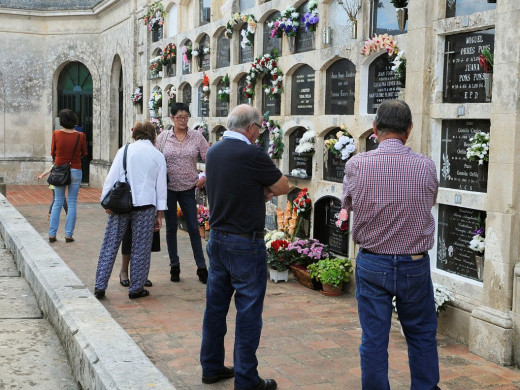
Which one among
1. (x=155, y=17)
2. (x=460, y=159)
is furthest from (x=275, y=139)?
(x=155, y=17)

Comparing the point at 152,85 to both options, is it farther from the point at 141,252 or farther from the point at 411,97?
the point at 411,97

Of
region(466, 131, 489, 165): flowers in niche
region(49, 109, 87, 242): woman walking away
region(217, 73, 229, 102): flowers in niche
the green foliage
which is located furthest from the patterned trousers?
region(217, 73, 229, 102): flowers in niche

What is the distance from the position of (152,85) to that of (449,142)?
718 centimetres

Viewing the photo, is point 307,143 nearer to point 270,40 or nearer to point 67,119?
point 270,40

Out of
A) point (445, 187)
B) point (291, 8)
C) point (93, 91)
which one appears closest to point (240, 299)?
point (445, 187)

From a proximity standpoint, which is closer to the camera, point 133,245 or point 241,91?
point 133,245

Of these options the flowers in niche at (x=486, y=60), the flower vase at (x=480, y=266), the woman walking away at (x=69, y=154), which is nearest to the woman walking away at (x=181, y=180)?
the woman walking away at (x=69, y=154)

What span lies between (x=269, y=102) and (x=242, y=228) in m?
3.95

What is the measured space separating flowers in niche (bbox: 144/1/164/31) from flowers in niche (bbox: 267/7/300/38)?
406 cm

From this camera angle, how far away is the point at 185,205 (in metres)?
6.10

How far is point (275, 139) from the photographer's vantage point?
704 centimetres

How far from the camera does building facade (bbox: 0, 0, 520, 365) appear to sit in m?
4.25

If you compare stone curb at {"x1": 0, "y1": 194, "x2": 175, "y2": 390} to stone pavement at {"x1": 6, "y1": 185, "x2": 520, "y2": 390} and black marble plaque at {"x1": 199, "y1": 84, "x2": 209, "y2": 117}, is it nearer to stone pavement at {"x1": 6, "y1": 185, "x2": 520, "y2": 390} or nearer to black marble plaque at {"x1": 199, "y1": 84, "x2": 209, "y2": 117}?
stone pavement at {"x1": 6, "y1": 185, "x2": 520, "y2": 390}

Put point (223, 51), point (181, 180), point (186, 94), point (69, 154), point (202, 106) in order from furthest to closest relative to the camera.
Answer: point (186, 94), point (202, 106), point (223, 51), point (69, 154), point (181, 180)
